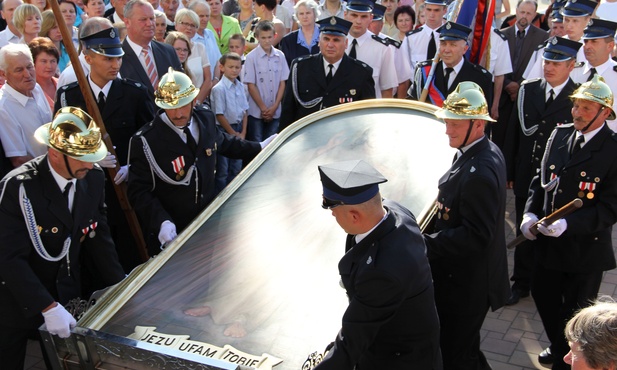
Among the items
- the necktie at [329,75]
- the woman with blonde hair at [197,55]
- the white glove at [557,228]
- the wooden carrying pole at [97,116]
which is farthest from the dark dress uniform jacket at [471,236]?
the woman with blonde hair at [197,55]

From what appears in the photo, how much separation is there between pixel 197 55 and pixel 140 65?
4.57 ft

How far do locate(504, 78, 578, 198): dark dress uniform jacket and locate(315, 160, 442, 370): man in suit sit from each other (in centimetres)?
274

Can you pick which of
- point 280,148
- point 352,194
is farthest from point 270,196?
point 352,194

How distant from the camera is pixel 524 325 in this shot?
4.80m

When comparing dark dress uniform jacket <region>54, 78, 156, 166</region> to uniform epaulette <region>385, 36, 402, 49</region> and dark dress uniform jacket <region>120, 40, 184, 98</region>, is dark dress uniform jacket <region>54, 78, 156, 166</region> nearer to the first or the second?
dark dress uniform jacket <region>120, 40, 184, 98</region>

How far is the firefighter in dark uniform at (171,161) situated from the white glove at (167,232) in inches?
0.9

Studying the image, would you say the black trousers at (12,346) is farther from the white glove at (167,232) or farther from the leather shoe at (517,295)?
the leather shoe at (517,295)

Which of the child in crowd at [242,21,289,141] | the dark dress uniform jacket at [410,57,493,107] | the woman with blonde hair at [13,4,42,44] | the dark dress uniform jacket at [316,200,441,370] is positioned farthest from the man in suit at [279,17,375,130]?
the dark dress uniform jacket at [316,200,441,370]

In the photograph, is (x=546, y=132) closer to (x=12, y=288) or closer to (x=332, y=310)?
(x=332, y=310)

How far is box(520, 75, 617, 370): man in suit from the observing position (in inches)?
154

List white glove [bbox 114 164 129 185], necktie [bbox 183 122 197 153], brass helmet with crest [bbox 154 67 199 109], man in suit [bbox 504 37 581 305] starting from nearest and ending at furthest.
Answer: brass helmet with crest [bbox 154 67 199 109], necktie [bbox 183 122 197 153], white glove [bbox 114 164 129 185], man in suit [bbox 504 37 581 305]

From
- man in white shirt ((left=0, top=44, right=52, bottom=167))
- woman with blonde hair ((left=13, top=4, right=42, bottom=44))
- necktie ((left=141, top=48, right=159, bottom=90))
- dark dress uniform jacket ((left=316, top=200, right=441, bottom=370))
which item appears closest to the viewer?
dark dress uniform jacket ((left=316, top=200, right=441, bottom=370))

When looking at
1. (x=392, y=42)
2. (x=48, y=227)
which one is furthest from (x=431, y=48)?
(x=48, y=227)

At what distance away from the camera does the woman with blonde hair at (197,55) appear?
6.64m
